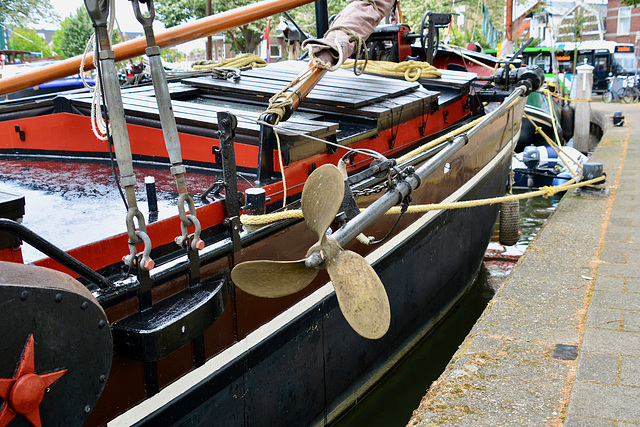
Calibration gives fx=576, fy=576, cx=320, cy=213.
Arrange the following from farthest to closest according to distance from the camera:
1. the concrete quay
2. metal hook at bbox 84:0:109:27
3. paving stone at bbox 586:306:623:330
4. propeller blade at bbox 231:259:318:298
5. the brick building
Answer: the brick building, paving stone at bbox 586:306:623:330, the concrete quay, propeller blade at bbox 231:259:318:298, metal hook at bbox 84:0:109:27

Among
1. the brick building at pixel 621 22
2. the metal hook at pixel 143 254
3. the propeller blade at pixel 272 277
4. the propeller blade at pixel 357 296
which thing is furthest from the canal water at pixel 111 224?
the brick building at pixel 621 22

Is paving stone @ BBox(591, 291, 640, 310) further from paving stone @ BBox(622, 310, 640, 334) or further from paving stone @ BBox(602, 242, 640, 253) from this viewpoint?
paving stone @ BBox(602, 242, 640, 253)

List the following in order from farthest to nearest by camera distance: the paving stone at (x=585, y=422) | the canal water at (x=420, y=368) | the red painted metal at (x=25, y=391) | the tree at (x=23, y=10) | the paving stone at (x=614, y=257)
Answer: the tree at (x=23, y=10)
the paving stone at (x=614, y=257)
the canal water at (x=420, y=368)
the paving stone at (x=585, y=422)
the red painted metal at (x=25, y=391)

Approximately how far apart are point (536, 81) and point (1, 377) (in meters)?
5.57

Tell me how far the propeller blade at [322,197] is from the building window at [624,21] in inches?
1889

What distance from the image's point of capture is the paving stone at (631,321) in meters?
3.15

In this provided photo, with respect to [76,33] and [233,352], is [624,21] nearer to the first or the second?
[76,33]

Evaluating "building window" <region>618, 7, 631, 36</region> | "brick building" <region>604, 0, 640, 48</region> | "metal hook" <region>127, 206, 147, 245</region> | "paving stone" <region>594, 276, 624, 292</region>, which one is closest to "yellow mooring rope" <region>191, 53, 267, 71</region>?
"metal hook" <region>127, 206, 147, 245</region>

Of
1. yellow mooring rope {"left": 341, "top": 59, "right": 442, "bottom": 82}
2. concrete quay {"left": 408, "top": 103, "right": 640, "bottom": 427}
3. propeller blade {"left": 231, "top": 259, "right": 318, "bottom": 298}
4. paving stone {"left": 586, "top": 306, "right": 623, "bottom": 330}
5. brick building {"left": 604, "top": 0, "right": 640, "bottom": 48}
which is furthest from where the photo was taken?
brick building {"left": 604, "top": 0, "right": 640, "bottom": 48}

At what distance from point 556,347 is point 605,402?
21.5 inches

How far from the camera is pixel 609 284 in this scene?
12.5ft

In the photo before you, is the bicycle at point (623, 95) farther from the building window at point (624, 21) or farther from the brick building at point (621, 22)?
the building window at point (624, 21)

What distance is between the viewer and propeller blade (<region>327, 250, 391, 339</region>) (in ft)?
6.84

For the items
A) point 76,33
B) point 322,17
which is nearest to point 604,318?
point 322,17
